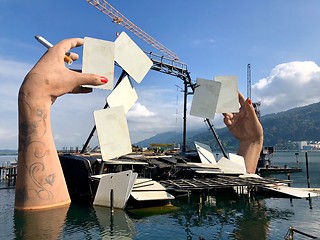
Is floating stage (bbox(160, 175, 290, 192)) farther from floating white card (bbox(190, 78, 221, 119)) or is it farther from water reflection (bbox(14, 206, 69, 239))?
water reflection (bbox(14, 206, 69, 239))

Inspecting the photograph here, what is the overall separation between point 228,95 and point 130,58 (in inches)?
499

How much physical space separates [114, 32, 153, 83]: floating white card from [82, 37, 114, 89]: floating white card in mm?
2676

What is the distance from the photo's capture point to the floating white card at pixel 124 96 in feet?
88.3

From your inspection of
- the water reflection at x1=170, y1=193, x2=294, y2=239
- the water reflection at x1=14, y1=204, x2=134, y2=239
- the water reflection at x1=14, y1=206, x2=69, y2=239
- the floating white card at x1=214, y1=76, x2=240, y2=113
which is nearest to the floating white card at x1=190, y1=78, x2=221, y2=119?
the floating white card at x1=214, y1=76, x2=240, y2=113

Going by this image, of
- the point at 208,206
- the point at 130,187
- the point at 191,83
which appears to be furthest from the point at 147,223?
the point at 191,83

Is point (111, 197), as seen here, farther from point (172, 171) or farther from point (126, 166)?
point (172, 171)

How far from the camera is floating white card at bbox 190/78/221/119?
115 ft

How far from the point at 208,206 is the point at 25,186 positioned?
13.6 meters

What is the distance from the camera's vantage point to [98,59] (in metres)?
24.8

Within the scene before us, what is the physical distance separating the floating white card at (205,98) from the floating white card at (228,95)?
36.1 inches

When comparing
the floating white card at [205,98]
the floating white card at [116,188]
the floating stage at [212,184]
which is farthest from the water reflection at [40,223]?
the floating white card at [205,98]

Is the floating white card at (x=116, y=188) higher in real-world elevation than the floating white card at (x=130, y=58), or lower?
lower

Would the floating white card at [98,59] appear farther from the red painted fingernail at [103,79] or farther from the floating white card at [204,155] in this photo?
the floating white card at [204,155]

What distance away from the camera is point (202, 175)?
30875 mm
